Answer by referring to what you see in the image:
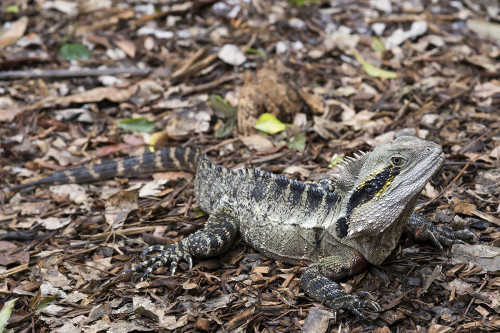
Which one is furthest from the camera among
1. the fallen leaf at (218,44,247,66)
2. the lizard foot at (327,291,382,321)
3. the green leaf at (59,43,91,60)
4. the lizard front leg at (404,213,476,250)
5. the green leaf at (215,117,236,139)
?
the green leaf at (59,43,91,60)

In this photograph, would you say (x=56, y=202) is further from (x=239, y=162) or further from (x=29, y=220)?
Result: (x=239, y=162)

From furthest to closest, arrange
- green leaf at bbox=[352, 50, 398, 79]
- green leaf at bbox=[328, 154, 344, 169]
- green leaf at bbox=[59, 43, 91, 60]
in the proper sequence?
green leaf at bbox=[59, 43, 91, 60], green leaf at bbox=[352, 50, 398, 79], green leaf at bbox=[328, 154, 344, 169]

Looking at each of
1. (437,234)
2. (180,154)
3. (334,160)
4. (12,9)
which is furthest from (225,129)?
(12,9)

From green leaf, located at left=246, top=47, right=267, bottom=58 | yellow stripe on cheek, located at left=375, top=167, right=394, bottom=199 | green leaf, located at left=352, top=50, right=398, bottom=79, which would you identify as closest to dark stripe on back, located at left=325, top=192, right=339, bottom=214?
yellow stripe on cheek, located at left=375, top=167, right=394, bottom=199

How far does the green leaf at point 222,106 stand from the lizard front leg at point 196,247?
8.13 ft

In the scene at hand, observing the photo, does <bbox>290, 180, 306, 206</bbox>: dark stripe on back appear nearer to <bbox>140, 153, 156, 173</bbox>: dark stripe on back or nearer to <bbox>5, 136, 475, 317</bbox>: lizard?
<bbox>5, 136, 475, 317</bbox>: lizard

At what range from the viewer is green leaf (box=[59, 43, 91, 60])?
9.00 meters

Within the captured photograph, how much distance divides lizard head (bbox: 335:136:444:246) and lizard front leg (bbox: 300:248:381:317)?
226mm

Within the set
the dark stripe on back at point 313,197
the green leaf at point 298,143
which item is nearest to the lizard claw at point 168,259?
the dark stripe on back at point 313,197

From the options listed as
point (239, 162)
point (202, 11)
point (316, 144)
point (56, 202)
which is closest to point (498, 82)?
point (316, 144)

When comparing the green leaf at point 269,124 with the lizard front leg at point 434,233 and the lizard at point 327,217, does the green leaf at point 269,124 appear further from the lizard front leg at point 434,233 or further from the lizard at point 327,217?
the lizard front leg at point 434,233

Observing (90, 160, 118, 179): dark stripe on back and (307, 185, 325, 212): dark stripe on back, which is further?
(90, 160, 118, 179): dark stripe on back

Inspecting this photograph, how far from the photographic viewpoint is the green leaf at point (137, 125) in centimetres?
756

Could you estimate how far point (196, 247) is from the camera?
517cm
